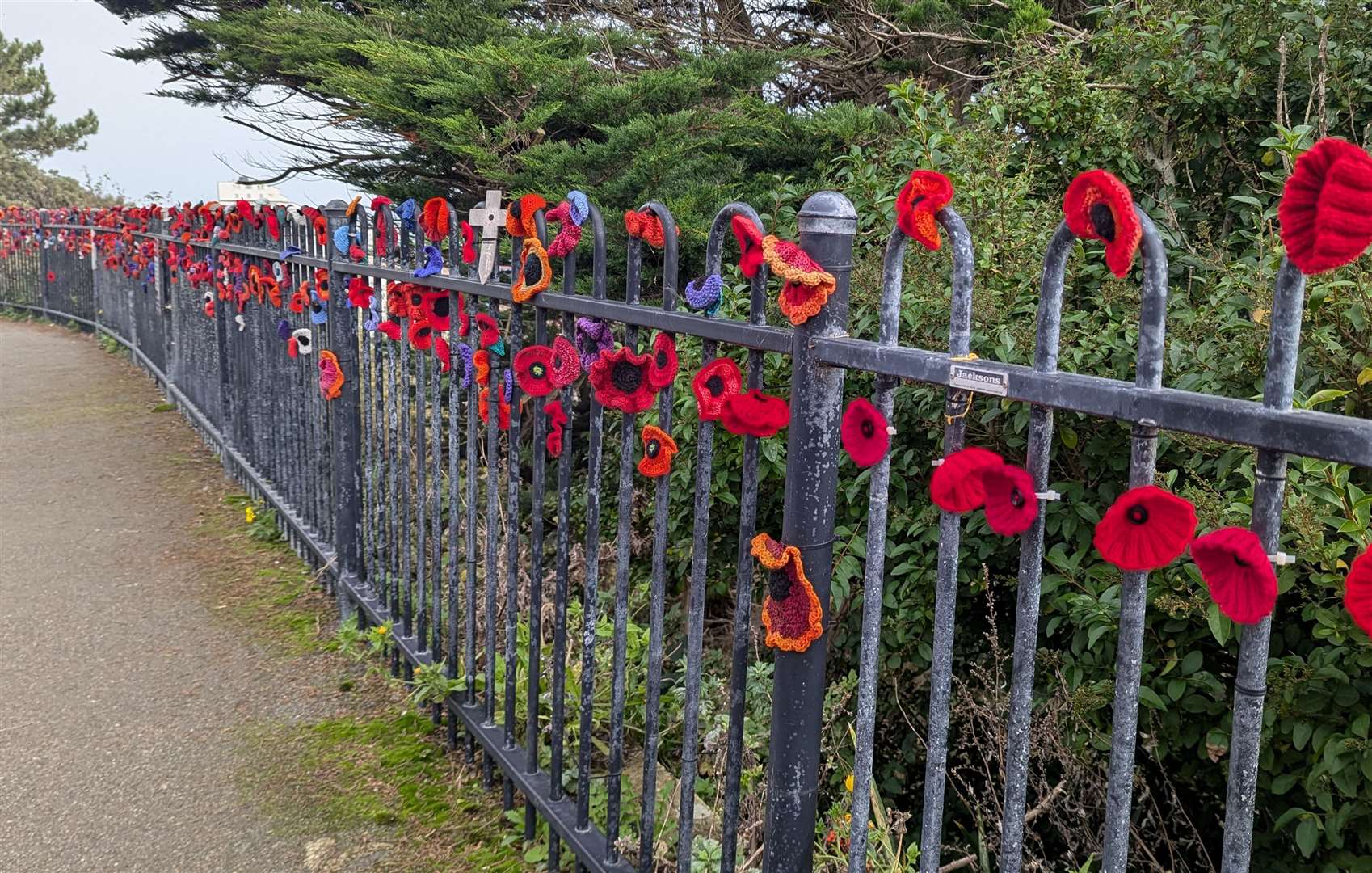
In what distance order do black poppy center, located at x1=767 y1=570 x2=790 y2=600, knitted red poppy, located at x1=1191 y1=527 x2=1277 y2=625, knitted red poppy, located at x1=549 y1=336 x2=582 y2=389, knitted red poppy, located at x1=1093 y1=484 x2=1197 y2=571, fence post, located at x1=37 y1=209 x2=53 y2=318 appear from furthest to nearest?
1. fence post, located at x1=37 y1=209 x2=53 y2=318
2. knitted red poppy, located at x1=549 y1=336 x2=582 y2=389
3. black poppy center, located at x1=767 y1=570 x2=790 y2=600
4. knitted red poppy, located at x1=1093 y1=484 x2=1197 y2=571
5. knitted red poppy, located at x1=1191 y1=527 x2=1277 y2=625

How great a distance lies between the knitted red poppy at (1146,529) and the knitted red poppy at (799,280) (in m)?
0.73

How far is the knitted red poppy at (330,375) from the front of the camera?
A: 4.57 metres

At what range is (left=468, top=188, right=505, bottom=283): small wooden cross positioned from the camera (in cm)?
311

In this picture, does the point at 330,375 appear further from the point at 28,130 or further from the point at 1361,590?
the point at 28,130

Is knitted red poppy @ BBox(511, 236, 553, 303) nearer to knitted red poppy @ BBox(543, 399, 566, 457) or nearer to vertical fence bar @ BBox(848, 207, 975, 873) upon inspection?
knitted red poppy @ BBox(543, 399, 566, 457)

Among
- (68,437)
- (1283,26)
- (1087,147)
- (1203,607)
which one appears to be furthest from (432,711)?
(68,437)

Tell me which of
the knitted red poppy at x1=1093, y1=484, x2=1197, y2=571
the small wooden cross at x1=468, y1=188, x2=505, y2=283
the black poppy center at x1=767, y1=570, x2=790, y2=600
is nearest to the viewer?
the knitted red poppy at x1=1093, y1=484, x2=1197, y2=571

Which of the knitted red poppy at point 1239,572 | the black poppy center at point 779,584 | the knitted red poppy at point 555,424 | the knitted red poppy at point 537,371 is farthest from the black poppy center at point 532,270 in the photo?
the knitted red poppy at point 1239,572

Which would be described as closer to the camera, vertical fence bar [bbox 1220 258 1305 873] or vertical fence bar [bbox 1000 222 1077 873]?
vertical fence bar [bbox 1220 258 1305 873]


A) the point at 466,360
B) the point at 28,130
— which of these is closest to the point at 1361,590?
the point at 466,360

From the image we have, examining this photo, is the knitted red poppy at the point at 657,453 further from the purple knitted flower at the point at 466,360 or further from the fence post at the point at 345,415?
the fence post at the point at 345,415

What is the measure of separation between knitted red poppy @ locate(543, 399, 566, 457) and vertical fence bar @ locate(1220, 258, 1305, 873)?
78.5 inches

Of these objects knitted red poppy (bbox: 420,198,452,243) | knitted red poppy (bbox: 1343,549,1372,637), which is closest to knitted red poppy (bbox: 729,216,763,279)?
knitted red poppy (bbox: 1343,549,1372,637)

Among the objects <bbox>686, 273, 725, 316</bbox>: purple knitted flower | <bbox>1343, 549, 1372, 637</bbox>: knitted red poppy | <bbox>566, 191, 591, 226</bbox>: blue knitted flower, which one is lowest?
<bbox>1343, 549, 1372, 637</bbox>: knitted red poppy
